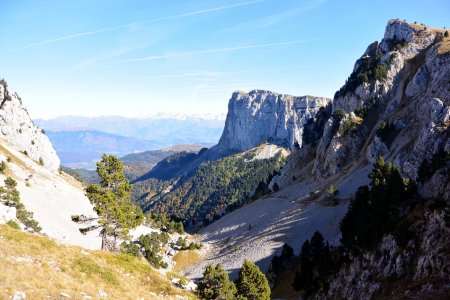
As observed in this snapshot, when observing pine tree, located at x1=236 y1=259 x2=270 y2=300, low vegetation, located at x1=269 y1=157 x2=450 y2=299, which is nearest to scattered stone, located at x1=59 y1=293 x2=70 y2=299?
pine tree, located at x1=236 y1=259 x2=270 y2=300

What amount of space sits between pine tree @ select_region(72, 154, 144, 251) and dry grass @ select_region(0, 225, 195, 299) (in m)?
9.66

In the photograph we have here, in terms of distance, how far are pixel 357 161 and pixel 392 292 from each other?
278 ft

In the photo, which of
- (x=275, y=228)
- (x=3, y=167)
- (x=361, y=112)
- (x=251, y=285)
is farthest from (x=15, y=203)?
(x=361, y=112)

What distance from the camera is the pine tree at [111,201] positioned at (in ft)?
140

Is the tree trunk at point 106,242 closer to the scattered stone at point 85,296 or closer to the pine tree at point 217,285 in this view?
the pine tree at point 217,285

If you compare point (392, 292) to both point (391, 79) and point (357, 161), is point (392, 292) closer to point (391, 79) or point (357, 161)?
point (357, 161)

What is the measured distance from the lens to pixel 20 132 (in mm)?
166250

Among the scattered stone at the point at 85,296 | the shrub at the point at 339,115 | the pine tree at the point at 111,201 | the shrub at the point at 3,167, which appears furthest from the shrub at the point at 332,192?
the shrub at the point at 3,167

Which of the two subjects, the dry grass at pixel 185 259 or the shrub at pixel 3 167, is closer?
the shrub at pixel 3 167

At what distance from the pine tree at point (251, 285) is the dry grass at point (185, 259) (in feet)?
197

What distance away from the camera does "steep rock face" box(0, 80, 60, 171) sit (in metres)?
160

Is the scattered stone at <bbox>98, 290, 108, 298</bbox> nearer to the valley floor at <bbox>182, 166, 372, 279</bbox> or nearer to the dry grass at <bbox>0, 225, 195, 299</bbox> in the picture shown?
the dry grass at <bbox>0, 225, 195, 299</bbox>

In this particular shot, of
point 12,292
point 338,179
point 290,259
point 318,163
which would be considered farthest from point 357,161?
point 12,292

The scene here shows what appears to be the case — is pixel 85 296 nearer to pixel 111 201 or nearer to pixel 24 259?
pixel 24 259
